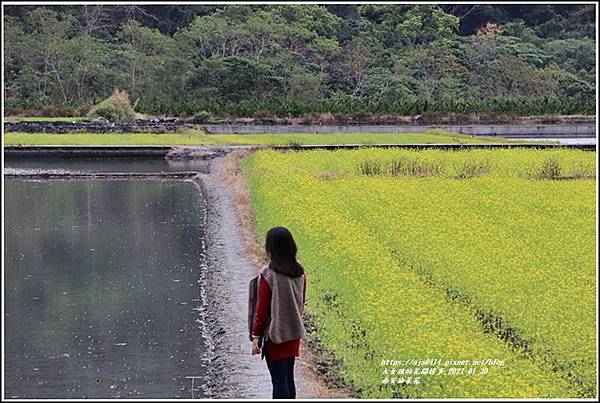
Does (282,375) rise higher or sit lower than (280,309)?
lower

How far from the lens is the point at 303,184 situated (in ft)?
65.8

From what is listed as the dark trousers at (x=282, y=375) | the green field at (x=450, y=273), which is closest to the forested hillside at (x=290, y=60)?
the green field at (x=450, y=273)

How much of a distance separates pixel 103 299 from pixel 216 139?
24.7 m

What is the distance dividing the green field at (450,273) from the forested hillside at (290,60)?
2641 centimetres

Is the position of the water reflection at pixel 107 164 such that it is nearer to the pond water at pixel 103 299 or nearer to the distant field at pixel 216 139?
the distant field at pixel 216 139

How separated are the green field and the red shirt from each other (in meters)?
1.04

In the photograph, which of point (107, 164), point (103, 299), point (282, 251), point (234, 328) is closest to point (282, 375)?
point (282, 251)

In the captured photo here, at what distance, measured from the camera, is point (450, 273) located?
11031 millimetres

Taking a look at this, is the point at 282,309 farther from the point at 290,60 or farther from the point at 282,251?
the point at 290,60

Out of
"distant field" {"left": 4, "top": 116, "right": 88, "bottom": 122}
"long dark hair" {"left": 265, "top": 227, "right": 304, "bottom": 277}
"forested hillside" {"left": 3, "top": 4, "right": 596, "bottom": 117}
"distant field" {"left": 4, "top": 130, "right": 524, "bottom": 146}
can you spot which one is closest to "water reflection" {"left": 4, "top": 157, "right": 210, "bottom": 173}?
"distant field" {"left": 4, "top": 130, "right": 524, "bottom": 146}

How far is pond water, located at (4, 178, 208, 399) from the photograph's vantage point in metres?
9.23

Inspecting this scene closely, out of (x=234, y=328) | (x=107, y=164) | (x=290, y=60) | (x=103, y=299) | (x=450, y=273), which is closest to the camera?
(x=234, y=328)

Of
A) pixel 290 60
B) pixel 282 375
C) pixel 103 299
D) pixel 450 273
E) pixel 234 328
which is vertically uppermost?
pixel 290 60

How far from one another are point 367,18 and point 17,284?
4870cm
